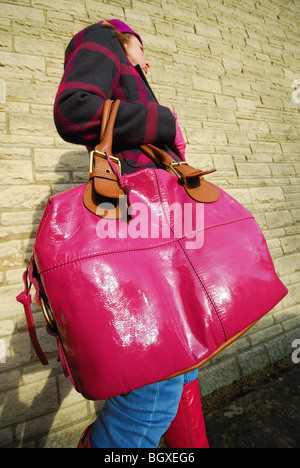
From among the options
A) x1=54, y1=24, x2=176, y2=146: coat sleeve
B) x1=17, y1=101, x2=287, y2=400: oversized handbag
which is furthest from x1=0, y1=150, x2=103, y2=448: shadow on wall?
x1=54, y1=24, x2=176, y2=146: coat sleeve

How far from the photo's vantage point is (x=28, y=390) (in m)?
1.36

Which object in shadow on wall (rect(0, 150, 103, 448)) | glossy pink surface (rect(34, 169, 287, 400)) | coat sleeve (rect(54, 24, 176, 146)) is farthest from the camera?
shadow on wall (rect(0, 150, 103, 448))

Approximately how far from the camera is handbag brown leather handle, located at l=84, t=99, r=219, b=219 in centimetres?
61

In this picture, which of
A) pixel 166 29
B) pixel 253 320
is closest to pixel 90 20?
pixel 166 29

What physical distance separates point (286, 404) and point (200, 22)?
371cm

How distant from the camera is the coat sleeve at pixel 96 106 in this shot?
679 mm

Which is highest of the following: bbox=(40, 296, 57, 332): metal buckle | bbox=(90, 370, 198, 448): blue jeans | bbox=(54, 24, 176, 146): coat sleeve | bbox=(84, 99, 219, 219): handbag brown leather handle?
bbox=(54, 24, 176, 146): coat sleeve

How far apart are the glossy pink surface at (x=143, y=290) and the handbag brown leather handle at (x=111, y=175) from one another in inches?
1.4

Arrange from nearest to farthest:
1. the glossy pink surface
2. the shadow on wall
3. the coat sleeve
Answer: the glossy pink surface
the coat sleeve
the shadow on wall

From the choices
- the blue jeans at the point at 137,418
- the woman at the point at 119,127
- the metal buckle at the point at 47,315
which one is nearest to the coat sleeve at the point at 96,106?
the woman at the point at 119,127

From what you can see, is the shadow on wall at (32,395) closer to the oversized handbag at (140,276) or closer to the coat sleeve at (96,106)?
the oversized handbag at (140,276)

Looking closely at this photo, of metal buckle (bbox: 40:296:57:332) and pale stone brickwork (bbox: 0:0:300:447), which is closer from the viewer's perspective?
metal buckle (bbox: 40:296:57:332)

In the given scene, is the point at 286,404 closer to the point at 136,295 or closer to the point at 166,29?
the point at 136,295

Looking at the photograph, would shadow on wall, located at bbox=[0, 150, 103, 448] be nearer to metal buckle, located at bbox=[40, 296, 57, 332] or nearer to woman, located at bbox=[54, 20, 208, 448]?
woman, located at bbox=[54, 20, 208, 448]
